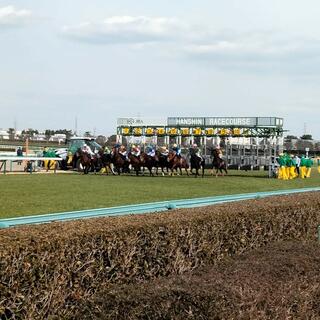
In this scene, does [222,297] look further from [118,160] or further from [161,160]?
[161,160]

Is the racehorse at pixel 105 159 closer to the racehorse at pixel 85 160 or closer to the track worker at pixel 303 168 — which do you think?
the racehorse at pixel 85 160

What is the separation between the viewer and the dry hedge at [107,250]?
412cm

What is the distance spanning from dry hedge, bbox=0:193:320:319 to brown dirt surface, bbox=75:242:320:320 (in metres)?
0.23

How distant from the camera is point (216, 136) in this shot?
38344mm

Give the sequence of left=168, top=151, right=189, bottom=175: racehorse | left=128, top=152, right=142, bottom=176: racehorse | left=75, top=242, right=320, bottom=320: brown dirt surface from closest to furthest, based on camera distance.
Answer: left=75, top=242, right=320, bottom=320: brown dirt surface < left=128, top=152, right=142, bottom=176: racehorse < left=168, top=151, right=189, bottom=175: racehorse

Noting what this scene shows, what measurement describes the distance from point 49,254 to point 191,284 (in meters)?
1.01

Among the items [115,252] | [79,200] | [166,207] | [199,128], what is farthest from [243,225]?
[199,128]

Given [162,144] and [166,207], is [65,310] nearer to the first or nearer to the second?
[166,207]

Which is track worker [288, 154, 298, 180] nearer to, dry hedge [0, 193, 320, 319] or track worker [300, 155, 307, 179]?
track worker [300, 155, 307, 179]

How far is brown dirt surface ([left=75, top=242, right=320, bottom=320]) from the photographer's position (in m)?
3.98

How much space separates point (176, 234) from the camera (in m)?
5.61

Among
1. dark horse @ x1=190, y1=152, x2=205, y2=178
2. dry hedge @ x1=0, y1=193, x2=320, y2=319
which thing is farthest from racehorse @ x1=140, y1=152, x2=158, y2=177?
dry hedge @ x1=0, y1=193, x2=320, y2=319

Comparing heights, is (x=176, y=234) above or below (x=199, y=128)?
below

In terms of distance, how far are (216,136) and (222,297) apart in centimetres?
3455
